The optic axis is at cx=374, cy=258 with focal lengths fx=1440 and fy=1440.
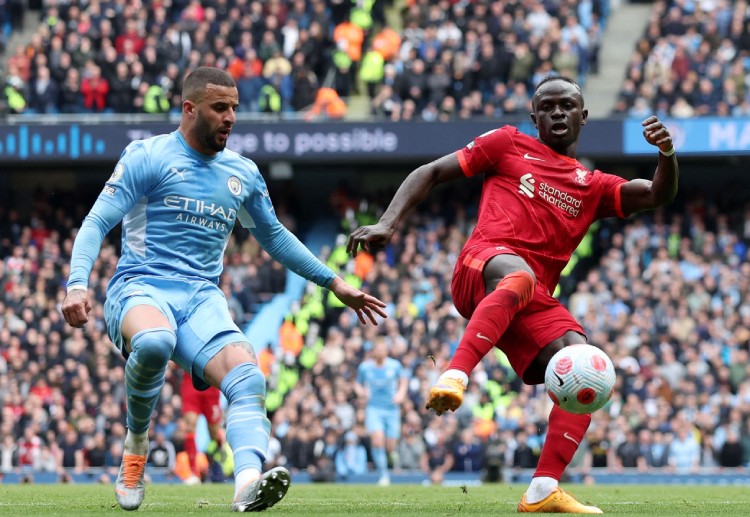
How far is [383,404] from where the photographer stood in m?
18.3

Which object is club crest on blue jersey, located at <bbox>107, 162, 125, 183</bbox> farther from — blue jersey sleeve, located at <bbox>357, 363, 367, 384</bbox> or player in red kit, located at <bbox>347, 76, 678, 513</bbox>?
blue jersey sleeve, located at <bbox>357, 363, 367, 384</bbox>

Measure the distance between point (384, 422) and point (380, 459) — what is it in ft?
1.64

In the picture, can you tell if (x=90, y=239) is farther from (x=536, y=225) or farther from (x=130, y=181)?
(x=536, y=225)

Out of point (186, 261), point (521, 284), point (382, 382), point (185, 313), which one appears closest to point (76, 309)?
point (185, 313)

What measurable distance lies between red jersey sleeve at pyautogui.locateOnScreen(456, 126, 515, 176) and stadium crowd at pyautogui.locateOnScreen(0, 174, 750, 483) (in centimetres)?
935

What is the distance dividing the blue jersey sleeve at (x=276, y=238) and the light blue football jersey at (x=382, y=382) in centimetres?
1024

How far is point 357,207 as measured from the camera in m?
24.6

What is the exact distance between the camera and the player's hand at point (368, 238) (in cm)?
748

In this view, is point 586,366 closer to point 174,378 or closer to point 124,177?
point 124,177

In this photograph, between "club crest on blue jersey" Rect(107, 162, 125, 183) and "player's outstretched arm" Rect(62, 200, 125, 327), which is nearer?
"player's outstretched arm" Rect(62, 200, 125, 327)

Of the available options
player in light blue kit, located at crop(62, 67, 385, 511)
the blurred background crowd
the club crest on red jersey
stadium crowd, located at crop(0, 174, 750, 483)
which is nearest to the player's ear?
player in light blue kit, located at crop(62, 67, 385, 511)

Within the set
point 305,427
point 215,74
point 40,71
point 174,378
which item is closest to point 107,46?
point 40,71

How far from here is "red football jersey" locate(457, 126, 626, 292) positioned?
26.5ft

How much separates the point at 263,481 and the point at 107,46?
1861cm
